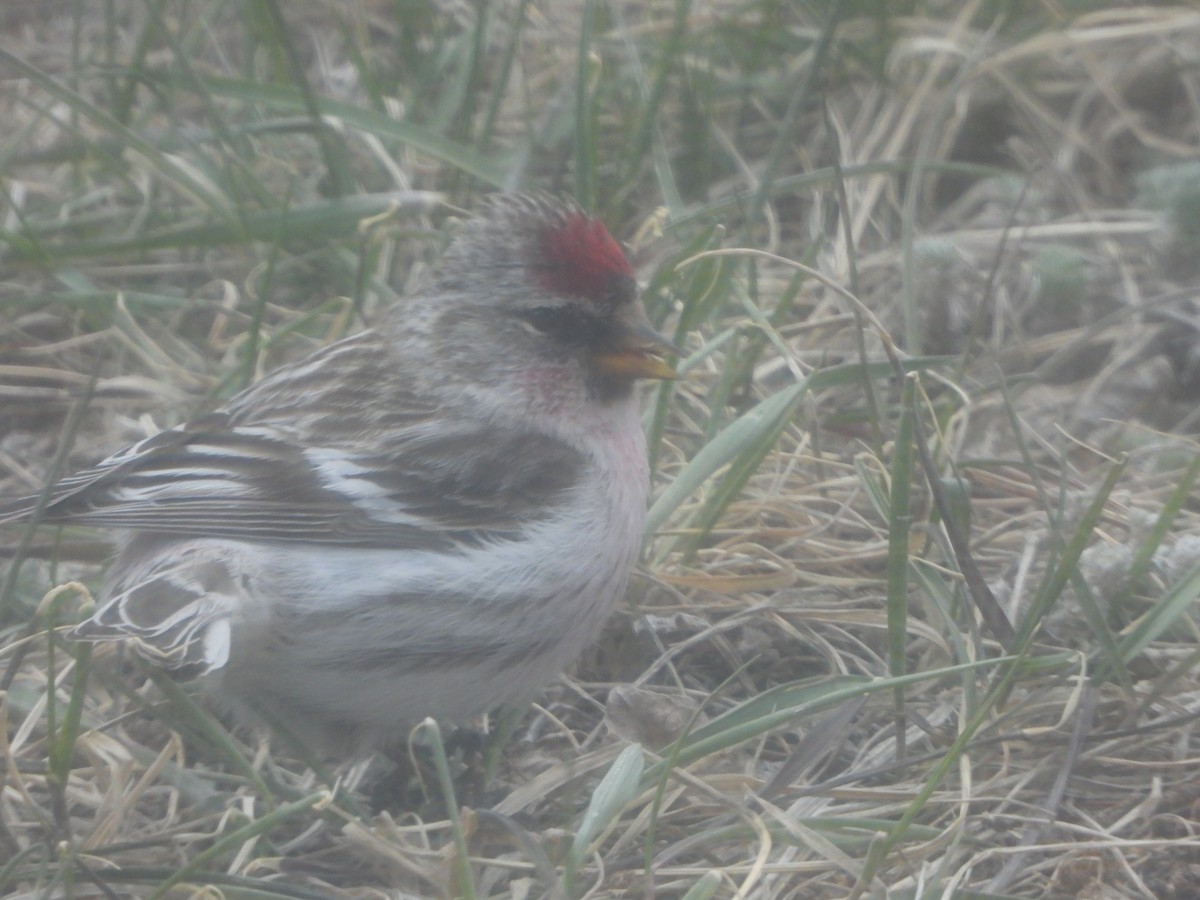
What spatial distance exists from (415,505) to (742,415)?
0.85m

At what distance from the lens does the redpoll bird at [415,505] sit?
2.52m

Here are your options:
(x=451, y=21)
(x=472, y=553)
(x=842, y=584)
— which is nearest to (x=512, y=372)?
(x=472, y=553)

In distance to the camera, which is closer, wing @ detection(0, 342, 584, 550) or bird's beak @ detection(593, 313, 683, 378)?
wing @ detection(0, 342, 584, 550)

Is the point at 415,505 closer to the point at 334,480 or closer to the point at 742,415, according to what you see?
the point at 334,480

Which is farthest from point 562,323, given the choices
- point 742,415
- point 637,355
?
point 742,415

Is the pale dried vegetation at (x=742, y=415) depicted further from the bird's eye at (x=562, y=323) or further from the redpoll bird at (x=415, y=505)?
the bird's eye at (x=562, y=323)

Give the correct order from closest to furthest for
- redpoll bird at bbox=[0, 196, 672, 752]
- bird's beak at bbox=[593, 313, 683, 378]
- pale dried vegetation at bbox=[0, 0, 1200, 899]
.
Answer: pale dried vegetation at bbox=[0, 0, 1200, 899] < redpoll bird at bbox=[0, 196, 672, 752] < bird's beak at bbox=[593, 313, 683, 378]

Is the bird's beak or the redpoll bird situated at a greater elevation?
the bird's beak

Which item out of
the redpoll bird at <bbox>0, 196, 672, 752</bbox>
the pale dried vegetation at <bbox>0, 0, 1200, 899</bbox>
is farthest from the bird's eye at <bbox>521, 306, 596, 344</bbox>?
the pale dried vegetation at <bbox>0, 0, 1200, 899</bbox>

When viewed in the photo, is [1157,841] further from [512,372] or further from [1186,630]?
[512,372]

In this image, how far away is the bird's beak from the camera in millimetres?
2803

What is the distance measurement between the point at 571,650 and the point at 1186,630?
1026mm

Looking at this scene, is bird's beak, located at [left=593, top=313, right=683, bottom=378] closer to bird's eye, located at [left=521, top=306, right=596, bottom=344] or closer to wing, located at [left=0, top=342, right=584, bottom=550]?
bird's eye, located at [left=521, top=306, right=596, bottom=344]

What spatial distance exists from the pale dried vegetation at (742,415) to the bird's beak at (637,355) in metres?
0.27
